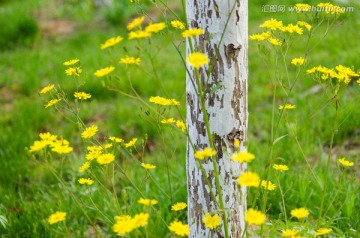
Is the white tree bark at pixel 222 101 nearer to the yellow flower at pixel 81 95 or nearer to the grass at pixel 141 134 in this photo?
the grass at pixel 141 134

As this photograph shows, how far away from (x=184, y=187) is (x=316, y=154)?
1119 mm

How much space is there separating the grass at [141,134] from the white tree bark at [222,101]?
0.17 meters

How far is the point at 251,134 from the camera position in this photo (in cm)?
378

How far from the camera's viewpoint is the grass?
2.65 meters

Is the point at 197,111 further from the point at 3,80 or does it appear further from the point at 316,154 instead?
the point at 3,80

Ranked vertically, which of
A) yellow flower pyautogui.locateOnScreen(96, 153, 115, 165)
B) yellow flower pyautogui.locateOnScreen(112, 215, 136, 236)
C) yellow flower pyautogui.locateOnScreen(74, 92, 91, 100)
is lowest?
A: yellow flower pyautogui.locateOnScreen(112, 215, 136, 236)

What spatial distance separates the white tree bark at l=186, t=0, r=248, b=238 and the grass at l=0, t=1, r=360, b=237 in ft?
0.57

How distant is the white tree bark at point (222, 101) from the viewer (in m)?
1.86

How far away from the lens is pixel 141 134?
13.4ft

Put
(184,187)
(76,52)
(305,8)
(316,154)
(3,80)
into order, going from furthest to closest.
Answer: (76,52)
(3,80)
(316,154)
(184,187)
(305,8)

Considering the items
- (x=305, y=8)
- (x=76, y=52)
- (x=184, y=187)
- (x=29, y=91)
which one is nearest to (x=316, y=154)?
(x=184, y=187)

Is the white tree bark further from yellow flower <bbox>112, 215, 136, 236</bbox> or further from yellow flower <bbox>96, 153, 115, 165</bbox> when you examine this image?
yellow flower <bbox>112, 215, 136, 236</bbox>

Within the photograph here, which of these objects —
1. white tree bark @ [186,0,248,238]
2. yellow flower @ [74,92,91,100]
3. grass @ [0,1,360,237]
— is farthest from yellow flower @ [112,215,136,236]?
yellow flower @ [74,92,91,100]

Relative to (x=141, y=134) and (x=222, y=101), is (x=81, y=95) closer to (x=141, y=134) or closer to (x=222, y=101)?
(x=222, y=101)
